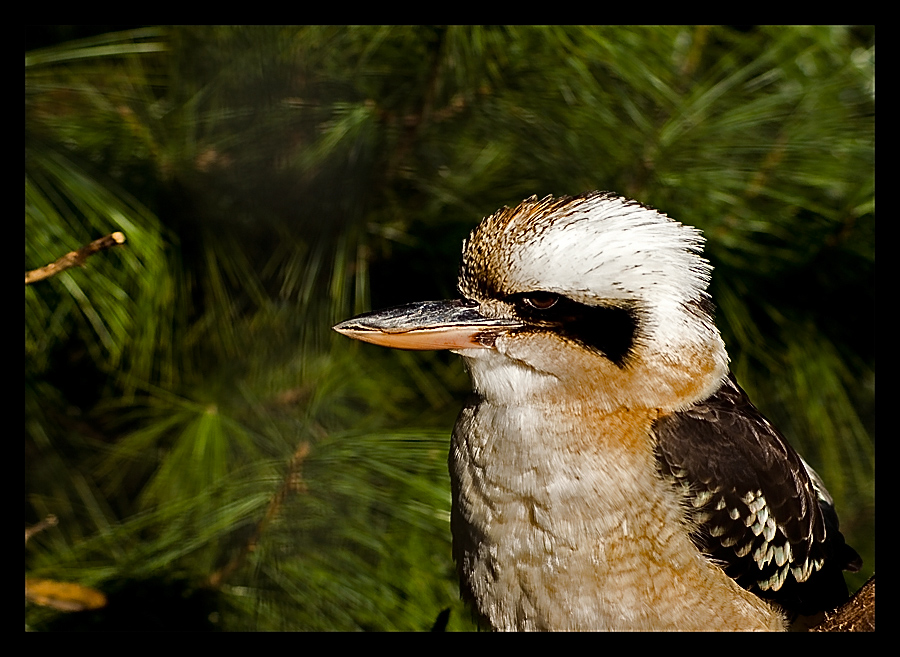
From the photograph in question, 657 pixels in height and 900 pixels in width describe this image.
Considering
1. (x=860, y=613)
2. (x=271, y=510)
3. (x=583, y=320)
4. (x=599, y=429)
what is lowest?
(x=271, y=510)

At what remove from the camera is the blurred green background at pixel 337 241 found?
5.27 ft

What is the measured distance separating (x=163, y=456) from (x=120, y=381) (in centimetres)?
22

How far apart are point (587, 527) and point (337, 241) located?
1039mm

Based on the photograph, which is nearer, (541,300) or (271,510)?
(541,300)

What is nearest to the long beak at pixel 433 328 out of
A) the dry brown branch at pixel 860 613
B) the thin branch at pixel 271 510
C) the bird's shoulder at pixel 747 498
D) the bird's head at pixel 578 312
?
the bird's head at pixel 578 312

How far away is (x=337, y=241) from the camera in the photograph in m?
1.86

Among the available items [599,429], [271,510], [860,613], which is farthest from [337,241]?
[860,613]

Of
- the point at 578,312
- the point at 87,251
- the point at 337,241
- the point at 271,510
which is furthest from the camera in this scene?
the point at 337,241

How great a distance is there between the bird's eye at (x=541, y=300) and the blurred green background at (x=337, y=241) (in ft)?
2.08

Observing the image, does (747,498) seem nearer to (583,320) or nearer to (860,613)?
(860,613)

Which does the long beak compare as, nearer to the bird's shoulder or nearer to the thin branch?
the bird's shoulder

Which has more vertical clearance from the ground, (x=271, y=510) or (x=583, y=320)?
(x=583, y=320)

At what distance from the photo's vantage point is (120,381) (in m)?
1.95

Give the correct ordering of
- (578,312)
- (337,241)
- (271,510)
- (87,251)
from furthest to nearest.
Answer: (337,241) < (271,510) < (578,312) < (87,251)
